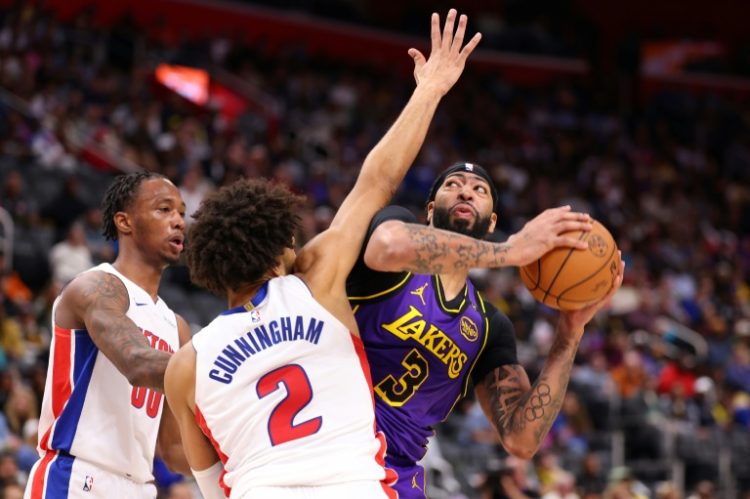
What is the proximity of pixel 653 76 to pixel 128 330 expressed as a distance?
82.9ft

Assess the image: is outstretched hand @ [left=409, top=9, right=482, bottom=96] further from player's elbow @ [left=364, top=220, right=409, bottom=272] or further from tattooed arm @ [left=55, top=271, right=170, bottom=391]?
tattooed arm @ [left=55, top=271, right=170, bottom=391]

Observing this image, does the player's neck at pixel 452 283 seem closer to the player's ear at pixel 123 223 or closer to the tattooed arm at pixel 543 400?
the tattooed arm at pixel 543 400

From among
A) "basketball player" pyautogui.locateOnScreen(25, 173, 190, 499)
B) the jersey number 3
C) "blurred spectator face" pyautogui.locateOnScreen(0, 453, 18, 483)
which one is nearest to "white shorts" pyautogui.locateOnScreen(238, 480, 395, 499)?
the jersey number 3

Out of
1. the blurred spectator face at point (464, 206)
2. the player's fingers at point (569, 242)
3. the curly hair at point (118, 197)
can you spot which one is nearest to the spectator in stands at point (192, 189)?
the curly hair at point (118, 197)

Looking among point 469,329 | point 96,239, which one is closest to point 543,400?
point 469,329

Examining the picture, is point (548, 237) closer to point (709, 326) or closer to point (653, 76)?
point (709, 326)

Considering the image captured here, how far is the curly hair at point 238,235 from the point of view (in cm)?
413

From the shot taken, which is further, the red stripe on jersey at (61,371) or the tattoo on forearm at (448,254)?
the red stripe on jersey at (61,371)

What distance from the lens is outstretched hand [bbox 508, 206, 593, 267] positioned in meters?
4.25

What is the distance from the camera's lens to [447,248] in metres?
4.24

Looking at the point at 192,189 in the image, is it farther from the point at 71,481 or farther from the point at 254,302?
the point at 254,302

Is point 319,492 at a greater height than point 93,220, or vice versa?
point 319,492

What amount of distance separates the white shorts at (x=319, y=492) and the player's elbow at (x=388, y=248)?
0.77 metres

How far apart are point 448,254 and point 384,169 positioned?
423 millimetres
